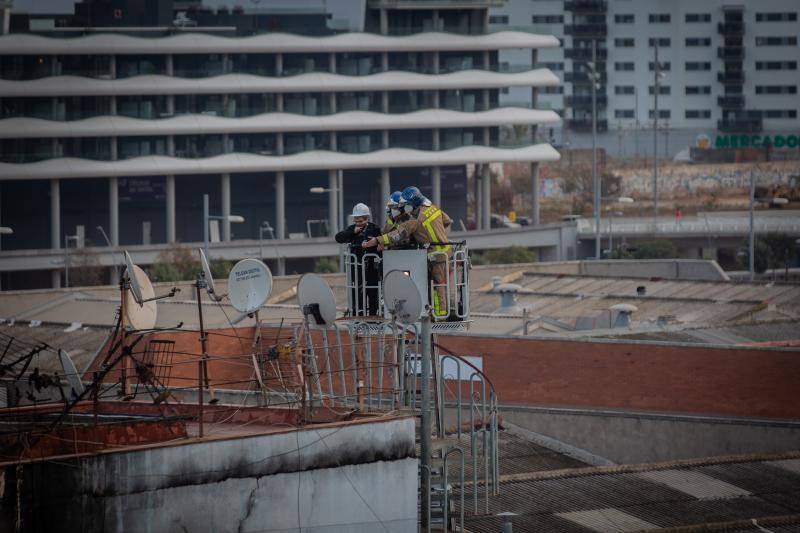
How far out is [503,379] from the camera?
41719 millimetres

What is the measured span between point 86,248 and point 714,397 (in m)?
55.2

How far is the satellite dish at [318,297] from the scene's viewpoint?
2325 centimetres

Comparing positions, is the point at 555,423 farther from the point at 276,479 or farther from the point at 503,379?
the point at 276,479

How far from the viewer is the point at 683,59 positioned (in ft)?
506

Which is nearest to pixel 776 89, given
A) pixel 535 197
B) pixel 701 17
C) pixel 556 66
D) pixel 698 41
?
pixel 698 41

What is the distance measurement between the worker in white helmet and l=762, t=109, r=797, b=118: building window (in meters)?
135

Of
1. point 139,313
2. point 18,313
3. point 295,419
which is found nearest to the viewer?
point 295,419

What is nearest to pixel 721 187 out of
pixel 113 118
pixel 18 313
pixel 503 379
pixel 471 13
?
pixel 471 13

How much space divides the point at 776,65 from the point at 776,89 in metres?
2.32

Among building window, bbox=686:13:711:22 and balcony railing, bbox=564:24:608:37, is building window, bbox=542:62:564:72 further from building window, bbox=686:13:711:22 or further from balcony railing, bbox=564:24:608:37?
building window, bbox=686:13:711:22

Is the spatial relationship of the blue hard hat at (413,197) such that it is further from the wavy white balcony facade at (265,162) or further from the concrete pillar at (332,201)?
the concrete pillar at (332,201)

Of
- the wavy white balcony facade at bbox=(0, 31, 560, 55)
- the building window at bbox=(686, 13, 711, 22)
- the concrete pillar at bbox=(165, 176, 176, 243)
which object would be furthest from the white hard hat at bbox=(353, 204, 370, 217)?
the building window at bbox=(686, 13, 711, 22)

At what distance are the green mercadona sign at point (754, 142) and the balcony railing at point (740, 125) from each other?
261cm

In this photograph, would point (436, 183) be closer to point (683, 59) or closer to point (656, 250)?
point (656, 250)
